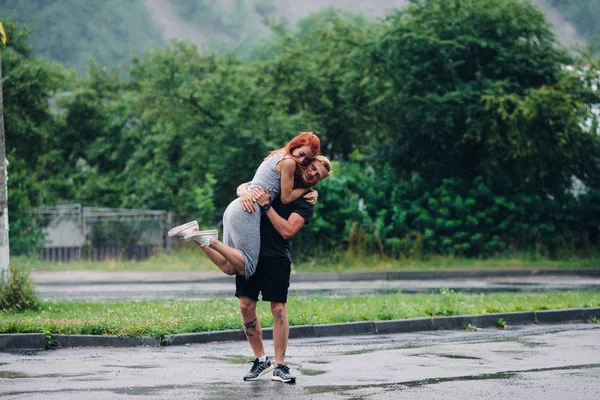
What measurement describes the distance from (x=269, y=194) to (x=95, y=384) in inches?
79.4

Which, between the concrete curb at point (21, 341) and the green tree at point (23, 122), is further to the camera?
the green tree at point (23, 122)

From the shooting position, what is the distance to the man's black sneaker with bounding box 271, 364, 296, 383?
7.65 meters

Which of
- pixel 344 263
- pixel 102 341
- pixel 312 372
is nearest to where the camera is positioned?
pixel 312 372

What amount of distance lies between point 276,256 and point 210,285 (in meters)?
13.2

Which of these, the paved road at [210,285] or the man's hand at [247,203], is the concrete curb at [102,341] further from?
the paved road at [210,285]

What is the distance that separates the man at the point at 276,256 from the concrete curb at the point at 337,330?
271 centimetres

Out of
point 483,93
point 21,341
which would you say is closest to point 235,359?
point 21,341

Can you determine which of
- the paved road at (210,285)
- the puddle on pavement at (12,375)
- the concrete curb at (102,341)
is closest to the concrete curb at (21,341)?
the concrete curb at (102,341)

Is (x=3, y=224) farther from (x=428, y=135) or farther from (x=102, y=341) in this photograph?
(x=428, y=135)

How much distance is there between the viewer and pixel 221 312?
12648 millimetres

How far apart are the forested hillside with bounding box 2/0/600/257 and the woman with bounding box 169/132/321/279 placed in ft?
54.6

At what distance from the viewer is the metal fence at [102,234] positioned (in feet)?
93.1

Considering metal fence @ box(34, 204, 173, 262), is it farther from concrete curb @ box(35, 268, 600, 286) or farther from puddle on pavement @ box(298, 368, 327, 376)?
puddle on pavement @ box(298, 368, 327, 376)

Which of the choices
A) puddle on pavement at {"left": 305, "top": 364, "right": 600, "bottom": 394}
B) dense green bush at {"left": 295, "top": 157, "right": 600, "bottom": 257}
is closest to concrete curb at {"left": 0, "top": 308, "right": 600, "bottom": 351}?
puddle on pavement at {"left": 305, "top": 364, "right": 600, "bottom": 394}
